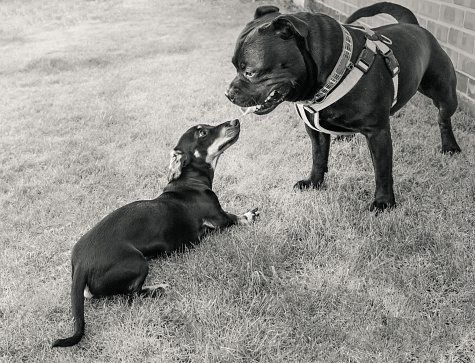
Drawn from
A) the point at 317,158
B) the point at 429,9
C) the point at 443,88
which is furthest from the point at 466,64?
the point at 317,158

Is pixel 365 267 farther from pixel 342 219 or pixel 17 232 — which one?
pixel 17 232

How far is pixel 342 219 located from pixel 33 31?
10535mm

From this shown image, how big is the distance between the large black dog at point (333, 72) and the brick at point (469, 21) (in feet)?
4.35

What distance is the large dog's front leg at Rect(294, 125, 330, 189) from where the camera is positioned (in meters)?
4.15

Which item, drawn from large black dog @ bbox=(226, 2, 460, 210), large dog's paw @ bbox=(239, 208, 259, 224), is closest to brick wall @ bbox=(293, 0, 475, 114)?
large black dog @ bbox=(226, 2, 460, 210)

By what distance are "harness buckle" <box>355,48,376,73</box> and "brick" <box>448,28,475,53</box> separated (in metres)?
2.18

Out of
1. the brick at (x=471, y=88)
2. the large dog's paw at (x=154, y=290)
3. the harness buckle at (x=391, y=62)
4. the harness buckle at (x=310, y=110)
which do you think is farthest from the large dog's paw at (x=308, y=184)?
the brick at (x=471, y=88)

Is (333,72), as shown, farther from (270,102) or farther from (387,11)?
(387,11)

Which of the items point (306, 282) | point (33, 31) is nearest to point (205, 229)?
point (306, 282)

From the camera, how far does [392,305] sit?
2.81 m

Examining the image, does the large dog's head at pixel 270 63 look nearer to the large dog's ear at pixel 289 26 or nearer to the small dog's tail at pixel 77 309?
the large dog's ear at pixel 289 26

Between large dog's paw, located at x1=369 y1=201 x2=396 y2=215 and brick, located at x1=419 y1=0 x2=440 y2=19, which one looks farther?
brick, located at x1=419 y1=0 x2=440 y2=19

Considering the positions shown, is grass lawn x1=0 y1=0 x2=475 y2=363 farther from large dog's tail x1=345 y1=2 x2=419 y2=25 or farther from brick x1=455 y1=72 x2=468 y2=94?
large dog's tail x1=345 y1=2 x2=419 y2=25

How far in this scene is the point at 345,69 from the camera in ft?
11.0
